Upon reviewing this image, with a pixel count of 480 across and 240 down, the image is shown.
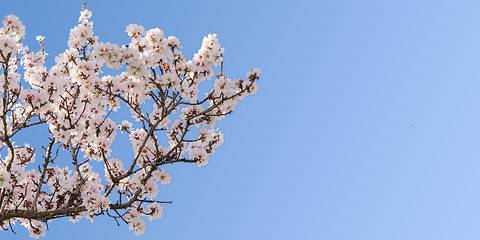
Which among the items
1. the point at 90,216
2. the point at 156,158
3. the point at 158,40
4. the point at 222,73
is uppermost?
the point at 158,40

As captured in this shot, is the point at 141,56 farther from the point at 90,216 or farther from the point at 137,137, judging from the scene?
the point at 90,216

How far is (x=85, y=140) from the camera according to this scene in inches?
351

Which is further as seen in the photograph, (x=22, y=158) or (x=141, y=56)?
(x=22, y=158)

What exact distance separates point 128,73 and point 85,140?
1.92 meters

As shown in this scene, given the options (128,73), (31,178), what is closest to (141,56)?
(128,73)

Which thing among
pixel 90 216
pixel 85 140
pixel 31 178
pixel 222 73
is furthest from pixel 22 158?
pixel 222 73

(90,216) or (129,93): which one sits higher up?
(129,93)

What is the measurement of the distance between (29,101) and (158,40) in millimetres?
2618

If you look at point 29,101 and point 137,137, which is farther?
point 137,137

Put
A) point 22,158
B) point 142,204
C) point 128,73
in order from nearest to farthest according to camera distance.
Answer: point 128,73 → point 142,204 → point 22,158

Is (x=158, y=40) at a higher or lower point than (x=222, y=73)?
higher

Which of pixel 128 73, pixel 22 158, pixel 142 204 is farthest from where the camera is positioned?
pixel 22 158

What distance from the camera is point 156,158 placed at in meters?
8.16

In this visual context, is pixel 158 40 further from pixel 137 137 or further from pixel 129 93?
pixel 137 137
